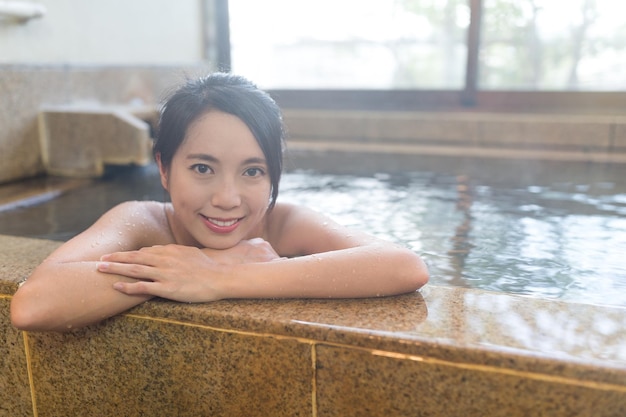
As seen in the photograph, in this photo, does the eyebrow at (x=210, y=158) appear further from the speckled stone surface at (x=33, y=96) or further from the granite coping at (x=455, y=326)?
the speckled stone surface at (x=33, y=96)

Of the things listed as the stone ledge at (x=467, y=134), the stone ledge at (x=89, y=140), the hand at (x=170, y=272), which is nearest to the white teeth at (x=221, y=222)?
the hand at (x=170, y=272)

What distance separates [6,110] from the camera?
378 centimetres

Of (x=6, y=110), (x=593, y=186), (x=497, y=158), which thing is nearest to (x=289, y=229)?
(x=593, y=186)

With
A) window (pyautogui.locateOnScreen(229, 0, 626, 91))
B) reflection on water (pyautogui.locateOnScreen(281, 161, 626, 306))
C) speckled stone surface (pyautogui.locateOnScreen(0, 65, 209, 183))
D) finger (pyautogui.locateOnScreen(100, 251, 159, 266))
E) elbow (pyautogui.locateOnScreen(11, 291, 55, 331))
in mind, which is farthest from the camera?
window (pyautogui.locateOnScreen(229, 0, 626, 91))

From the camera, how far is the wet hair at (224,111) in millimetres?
1713

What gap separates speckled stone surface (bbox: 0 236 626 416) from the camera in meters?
1.22

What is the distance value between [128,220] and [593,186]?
2920 mm

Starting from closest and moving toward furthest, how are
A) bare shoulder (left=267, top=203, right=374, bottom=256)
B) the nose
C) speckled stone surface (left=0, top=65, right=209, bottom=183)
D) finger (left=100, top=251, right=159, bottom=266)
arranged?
finger (left=100, top=251, right=159, bottom=266) → the nose → bare shoulder (left=267, top=203, right=374, bottom=256) → speckled stone surface (left=0, top=65, right=209, bottom=183)

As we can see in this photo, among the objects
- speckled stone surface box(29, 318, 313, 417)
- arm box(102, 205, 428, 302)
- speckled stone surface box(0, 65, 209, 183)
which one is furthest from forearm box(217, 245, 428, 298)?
speckled stone surface box(0, 65, 209, 183)

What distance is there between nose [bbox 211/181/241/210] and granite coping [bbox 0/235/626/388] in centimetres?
30

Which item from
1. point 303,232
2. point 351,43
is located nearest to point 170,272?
point 303,232

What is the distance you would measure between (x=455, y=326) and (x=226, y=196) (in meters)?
0.72

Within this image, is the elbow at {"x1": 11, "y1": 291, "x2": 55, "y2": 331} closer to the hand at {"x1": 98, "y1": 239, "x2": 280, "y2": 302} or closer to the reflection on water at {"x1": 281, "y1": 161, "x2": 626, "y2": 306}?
the hand at {"x1": 98, "y1": 239, "x2": 280, "y2": 302}

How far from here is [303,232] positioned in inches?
77.7
